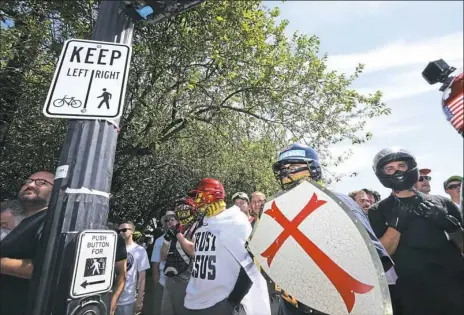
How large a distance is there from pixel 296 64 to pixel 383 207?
589 cm

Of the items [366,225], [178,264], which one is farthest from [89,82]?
[178,264]

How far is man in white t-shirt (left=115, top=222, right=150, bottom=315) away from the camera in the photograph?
4.55m

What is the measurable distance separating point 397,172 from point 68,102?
7.82 feet

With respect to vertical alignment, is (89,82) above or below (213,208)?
above

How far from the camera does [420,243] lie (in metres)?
2.28

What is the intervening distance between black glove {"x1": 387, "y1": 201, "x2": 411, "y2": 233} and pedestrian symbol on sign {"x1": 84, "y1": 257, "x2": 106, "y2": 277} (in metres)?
2.01

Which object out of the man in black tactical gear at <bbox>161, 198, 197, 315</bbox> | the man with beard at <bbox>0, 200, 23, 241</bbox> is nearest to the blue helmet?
the man with beard at <bbox>0, 200, 23, 241</bbox>

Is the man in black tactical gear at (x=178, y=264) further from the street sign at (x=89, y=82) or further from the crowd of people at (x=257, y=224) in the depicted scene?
the street sign at (x=89, y=82)

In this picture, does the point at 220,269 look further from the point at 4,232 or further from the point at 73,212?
the point at 4,232

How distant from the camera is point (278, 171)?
8.21 ft

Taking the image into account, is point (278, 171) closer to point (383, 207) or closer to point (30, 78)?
point (383, 207)

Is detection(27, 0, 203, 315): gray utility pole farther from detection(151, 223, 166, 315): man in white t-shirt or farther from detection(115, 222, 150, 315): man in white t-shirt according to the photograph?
detection(151, 223, 166, 315): man in white t-shirt

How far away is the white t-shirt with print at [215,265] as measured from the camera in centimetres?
290

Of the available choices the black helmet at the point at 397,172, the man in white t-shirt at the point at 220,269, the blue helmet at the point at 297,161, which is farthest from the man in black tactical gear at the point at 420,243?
the man in white t-shirt at the point at 220,269
